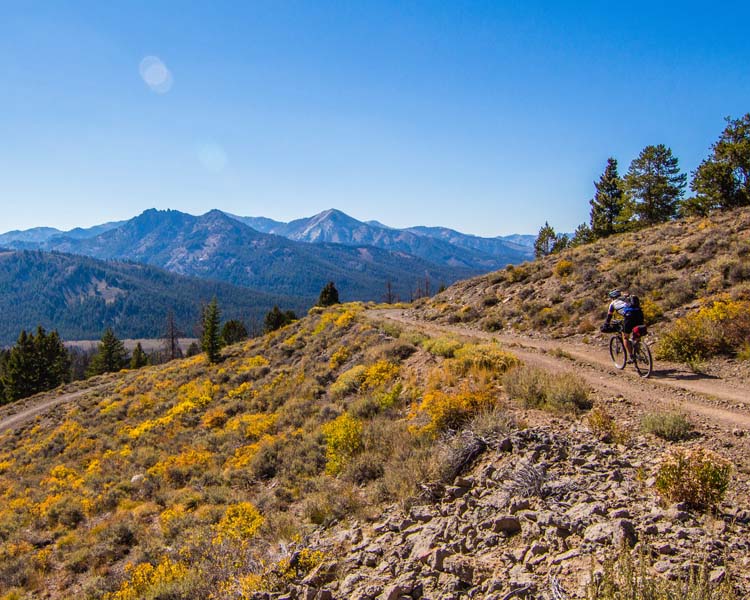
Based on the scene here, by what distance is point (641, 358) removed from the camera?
11.3 meters

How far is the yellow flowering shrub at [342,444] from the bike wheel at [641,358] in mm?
7797

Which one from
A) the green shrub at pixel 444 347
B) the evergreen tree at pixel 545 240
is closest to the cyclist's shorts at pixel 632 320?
the green shrub at pixel 444 347

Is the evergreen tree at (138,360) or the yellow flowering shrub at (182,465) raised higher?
the yellow flowering shrub at (182,465)

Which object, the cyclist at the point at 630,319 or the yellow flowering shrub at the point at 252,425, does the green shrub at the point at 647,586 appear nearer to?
the cyclist at the point at 630,319

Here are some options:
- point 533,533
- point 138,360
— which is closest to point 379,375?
point 533,533

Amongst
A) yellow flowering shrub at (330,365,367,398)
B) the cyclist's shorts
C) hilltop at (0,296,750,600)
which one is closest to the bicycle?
the cyclist's shorts

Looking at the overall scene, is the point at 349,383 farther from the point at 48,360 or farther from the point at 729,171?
the point at 48,360

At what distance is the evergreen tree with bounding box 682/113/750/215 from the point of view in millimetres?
37375

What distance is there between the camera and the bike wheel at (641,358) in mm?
11009

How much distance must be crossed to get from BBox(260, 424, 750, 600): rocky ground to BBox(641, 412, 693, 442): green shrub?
0.35m

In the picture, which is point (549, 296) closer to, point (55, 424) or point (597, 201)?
point (55, 424)

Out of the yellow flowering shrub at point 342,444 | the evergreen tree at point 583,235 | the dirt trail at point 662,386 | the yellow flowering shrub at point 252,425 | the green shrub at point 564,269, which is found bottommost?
the yellow flowering shrub at point 252,425

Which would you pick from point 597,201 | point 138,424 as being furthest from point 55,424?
point 597,201

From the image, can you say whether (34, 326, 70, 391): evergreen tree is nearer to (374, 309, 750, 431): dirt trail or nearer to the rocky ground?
(374, 309, 750, 431): dirt trail
